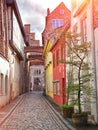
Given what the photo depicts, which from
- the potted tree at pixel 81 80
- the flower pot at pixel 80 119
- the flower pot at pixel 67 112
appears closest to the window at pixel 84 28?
the potted tree at pixel 81 80

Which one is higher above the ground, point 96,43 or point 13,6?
point 13,6

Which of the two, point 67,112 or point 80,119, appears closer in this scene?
point 80,119

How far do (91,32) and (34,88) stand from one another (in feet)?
241

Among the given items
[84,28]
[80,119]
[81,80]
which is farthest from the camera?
[84,28]

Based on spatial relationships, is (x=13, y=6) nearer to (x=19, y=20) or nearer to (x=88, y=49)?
(x=19, y=20)

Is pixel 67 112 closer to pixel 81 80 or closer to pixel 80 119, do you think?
pixel 81 80

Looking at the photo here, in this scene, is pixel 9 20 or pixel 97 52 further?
pixel 9 20

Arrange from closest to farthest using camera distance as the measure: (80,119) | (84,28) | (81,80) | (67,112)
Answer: (80,119)
(81,80)
(84,28)
(67,112)

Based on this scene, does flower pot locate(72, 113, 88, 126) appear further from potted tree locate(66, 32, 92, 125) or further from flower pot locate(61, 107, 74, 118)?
flower pot locate(61, 107, 74, 118)

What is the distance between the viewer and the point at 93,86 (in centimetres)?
1432

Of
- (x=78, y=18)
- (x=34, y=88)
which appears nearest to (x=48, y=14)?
(x=34, y=88)

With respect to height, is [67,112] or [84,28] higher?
Answer: [84,28]

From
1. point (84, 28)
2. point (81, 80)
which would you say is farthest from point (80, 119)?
point (84, 28)

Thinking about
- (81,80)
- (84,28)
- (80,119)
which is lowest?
(80,119)
